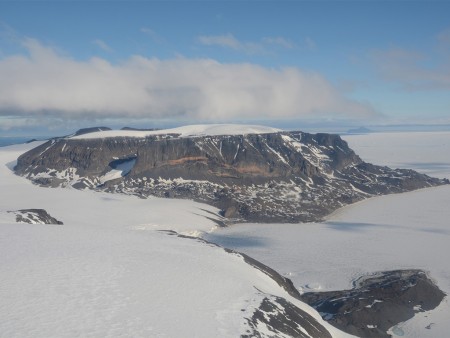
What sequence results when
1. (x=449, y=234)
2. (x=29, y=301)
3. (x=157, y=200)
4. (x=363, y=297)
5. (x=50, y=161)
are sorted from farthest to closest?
1. (x=50, y=161)
2. (x=157, y=200)
3. (x=449, y=234)
4. (x=363, y=297)
5. (x=29, y=301)

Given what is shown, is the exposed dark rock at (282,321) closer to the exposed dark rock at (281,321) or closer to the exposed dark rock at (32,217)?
the exposed dark rock at (281,321)

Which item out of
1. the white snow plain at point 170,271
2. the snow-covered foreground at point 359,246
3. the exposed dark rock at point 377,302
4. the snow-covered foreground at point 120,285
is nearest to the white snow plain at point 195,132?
the snow-covered foreground at point 359,246

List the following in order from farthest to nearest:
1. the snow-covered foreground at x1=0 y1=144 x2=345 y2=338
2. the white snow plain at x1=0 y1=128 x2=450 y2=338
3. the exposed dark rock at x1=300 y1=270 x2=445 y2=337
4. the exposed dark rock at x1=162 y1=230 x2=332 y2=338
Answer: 1. the exposed dark rock at x1=300 y1=270 x2=445 y2=337
2. the exposed dark rock at x1=162 y1=230 x2=332 y2=338
3. the white snow plain at x1=0 y1=128 x2=450 y2=338
4. the snow-covered foreground at x1=0 y1=144 x2=345 y2=338

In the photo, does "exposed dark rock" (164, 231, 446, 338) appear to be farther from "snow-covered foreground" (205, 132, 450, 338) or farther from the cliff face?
the cliff face

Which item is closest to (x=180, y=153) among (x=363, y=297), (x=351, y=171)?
(x=351, y=171)

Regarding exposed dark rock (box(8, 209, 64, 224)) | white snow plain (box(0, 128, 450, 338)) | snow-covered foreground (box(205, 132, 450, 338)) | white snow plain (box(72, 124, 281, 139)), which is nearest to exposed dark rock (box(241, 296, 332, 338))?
white snow plain (box(0, 128, 450, 338))

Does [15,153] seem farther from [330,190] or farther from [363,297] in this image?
[363,297]
